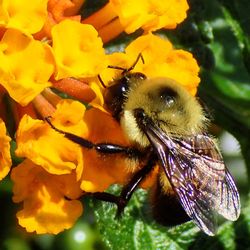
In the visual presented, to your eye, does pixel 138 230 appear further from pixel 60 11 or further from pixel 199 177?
pixel 60 11

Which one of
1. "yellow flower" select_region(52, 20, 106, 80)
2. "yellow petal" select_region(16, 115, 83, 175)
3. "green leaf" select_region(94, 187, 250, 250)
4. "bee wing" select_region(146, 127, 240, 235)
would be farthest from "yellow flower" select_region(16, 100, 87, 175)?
"green leaf" select_region(94, 187, 250, 250)

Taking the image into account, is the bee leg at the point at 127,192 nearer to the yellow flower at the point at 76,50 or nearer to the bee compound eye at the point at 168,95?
the bee compound eye at the point at 168,95

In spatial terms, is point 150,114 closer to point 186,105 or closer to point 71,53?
point 186,105

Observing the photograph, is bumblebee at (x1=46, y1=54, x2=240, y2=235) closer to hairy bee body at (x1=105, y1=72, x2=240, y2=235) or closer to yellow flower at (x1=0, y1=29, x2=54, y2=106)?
hairy bee body at (x1=105, y1=72, x2=240, y2=235)

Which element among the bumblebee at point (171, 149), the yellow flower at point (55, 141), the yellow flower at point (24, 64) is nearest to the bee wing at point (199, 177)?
the bumblebee at point (171, 149)

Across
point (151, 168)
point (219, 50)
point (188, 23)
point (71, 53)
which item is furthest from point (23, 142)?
point (219, 50)
